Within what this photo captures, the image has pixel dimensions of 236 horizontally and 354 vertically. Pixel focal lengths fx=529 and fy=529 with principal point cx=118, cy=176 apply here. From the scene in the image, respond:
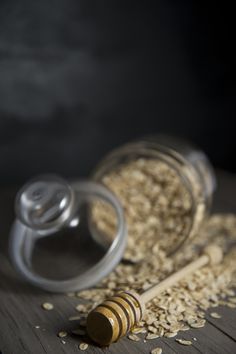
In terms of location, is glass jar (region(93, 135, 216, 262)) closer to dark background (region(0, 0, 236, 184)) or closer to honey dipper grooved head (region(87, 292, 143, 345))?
honey dipper grooved head (region(87, 292, 143, 345))

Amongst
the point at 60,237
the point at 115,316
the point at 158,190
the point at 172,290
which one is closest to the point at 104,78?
the point at 158,190

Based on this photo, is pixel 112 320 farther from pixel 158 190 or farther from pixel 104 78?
pixel 104 78

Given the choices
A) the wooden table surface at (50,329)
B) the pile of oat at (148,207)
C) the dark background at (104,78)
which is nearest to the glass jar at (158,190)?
the pile of oat at (148,207)

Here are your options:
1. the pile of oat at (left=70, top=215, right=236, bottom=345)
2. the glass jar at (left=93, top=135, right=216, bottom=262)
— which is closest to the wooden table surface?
the pile of oat at (left=70, top=215, right=236, bottom=345)

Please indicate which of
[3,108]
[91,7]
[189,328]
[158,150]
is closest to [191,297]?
[189,328]

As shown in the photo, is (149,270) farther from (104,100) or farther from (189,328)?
(104,100)

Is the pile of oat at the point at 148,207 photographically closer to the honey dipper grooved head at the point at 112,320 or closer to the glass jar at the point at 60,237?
the glass jar at the point at 60,237
